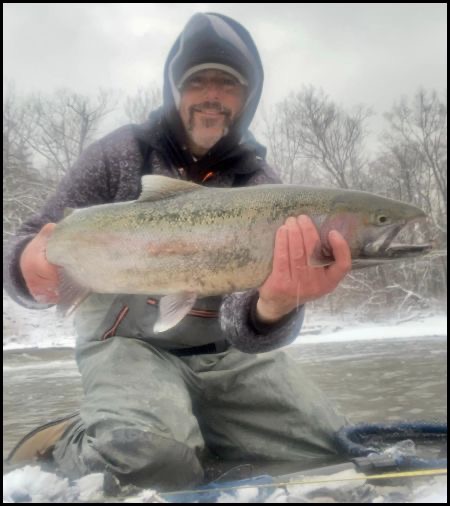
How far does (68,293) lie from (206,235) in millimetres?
689

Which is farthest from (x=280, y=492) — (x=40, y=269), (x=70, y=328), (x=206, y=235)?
(x=70, y=328)

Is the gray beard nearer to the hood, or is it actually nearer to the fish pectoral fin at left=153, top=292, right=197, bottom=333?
the hood

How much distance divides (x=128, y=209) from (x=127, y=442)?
949 mm

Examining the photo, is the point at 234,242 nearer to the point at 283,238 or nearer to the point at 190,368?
the point at 283,238

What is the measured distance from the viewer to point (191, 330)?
284 cm

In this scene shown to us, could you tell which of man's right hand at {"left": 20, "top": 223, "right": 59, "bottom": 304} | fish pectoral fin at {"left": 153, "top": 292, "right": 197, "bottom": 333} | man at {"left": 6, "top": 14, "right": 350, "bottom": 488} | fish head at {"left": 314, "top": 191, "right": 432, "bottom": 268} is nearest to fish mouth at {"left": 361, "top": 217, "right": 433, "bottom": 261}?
fish head at {"left": 314, "top": 191, "right": 432, "bottom": 268}

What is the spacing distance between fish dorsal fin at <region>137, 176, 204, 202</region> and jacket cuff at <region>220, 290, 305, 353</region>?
0.65 m

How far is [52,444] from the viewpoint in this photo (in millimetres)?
2625

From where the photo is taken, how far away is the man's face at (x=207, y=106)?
3186mm

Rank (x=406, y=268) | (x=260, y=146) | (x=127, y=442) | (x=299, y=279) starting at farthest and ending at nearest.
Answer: (x=406, y=268) → (x=260, y=146) → (x=299, y=279) → (x=127, y=442)

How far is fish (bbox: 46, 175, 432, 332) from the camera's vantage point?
226 cm

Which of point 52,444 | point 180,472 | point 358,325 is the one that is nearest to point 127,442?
point 180,472

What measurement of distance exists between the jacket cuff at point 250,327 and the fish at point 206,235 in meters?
0.36

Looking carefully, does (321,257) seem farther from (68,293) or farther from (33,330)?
(33,330)
